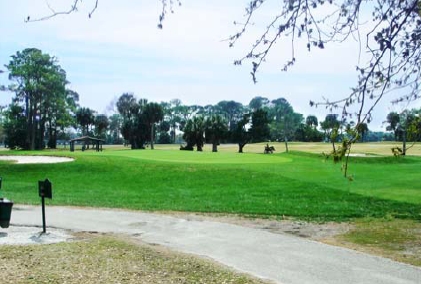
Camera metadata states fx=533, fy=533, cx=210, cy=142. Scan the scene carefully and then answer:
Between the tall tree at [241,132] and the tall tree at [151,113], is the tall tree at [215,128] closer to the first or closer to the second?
the tall tree at [241,132]

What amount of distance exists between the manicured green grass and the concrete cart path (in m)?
2.42

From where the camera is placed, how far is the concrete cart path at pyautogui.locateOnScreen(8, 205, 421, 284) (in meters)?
8.18

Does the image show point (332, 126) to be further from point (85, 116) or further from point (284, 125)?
point (284, 125)

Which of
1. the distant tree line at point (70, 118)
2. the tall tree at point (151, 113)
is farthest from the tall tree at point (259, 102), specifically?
the tall tree at point (151, 113)

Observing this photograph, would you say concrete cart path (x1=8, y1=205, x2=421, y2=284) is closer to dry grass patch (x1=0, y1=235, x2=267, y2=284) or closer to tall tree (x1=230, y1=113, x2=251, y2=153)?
dry grass patch (x1=0, y1=235, x2=267, y2=284)

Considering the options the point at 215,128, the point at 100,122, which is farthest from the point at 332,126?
the point at 100,122

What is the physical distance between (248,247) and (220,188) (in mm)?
11794

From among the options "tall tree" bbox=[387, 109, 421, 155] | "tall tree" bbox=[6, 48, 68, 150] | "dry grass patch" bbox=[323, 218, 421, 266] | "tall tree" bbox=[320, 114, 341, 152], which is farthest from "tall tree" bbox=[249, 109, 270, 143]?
"tall tree" bbox=[320, 114, 341, 152]

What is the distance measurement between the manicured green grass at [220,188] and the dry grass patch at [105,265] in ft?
19.7

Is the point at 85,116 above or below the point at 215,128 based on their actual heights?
above

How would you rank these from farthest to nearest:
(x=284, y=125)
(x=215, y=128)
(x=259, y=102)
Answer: (x=284, y=125)
(x=259, y=102)
(x=215, y=128)

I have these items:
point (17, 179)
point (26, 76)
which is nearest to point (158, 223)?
point (17, 179)

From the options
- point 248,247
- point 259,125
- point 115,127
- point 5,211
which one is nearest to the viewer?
point 248,247

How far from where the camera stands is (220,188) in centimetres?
2211
